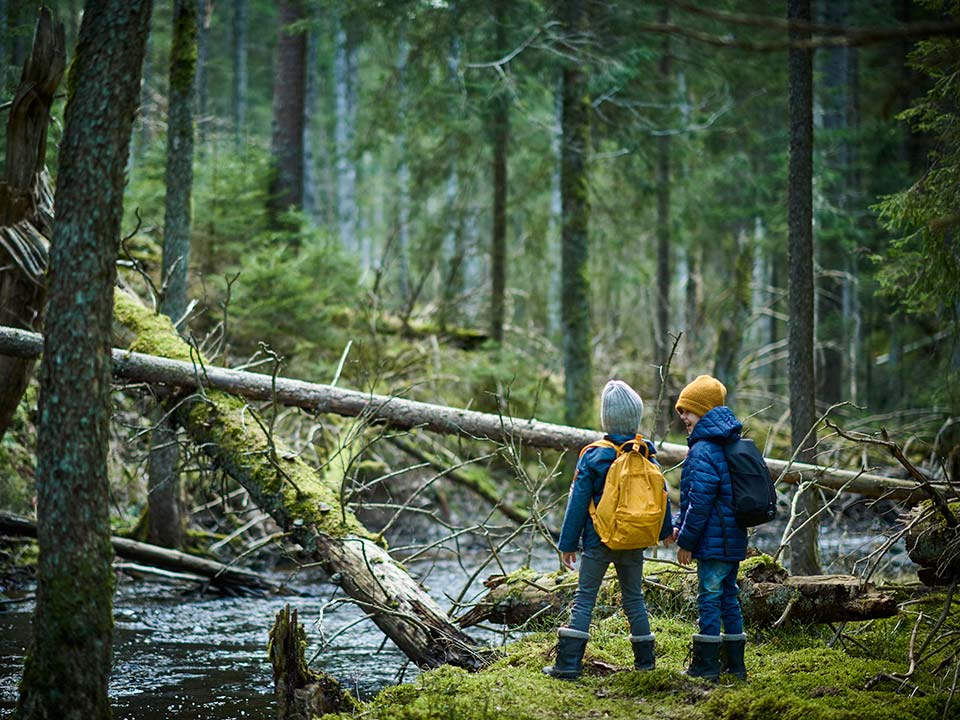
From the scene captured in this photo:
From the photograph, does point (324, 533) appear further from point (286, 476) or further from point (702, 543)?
point (702, 543)

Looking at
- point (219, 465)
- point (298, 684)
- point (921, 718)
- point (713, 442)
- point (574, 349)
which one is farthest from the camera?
point (574, 349)

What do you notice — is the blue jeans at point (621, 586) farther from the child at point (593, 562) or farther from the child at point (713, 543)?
the child at point (713, 543)

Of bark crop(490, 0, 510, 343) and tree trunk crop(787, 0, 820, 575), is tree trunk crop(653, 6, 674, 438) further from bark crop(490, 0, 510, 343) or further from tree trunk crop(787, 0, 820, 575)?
tree trunk crop(787, 0, 820, 575)

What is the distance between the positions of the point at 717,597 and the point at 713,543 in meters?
0.34

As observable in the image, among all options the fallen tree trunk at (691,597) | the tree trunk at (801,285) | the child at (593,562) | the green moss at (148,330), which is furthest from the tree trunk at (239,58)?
the child at (593,562)

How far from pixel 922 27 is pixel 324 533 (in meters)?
5.73

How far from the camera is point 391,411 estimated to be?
8.84m

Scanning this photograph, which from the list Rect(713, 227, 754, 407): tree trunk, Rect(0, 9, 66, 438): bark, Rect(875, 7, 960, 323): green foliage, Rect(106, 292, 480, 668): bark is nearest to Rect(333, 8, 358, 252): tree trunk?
Rect(713, 227, 754, 407): tree trunk

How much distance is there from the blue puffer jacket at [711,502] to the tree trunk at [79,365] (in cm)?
338

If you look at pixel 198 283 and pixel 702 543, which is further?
pixel 198 283

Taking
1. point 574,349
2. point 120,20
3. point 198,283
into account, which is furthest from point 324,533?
point 198,283

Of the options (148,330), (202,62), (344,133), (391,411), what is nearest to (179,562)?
(148,330)

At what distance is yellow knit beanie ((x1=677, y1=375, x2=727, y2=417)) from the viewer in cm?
569

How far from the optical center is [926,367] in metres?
16.1
